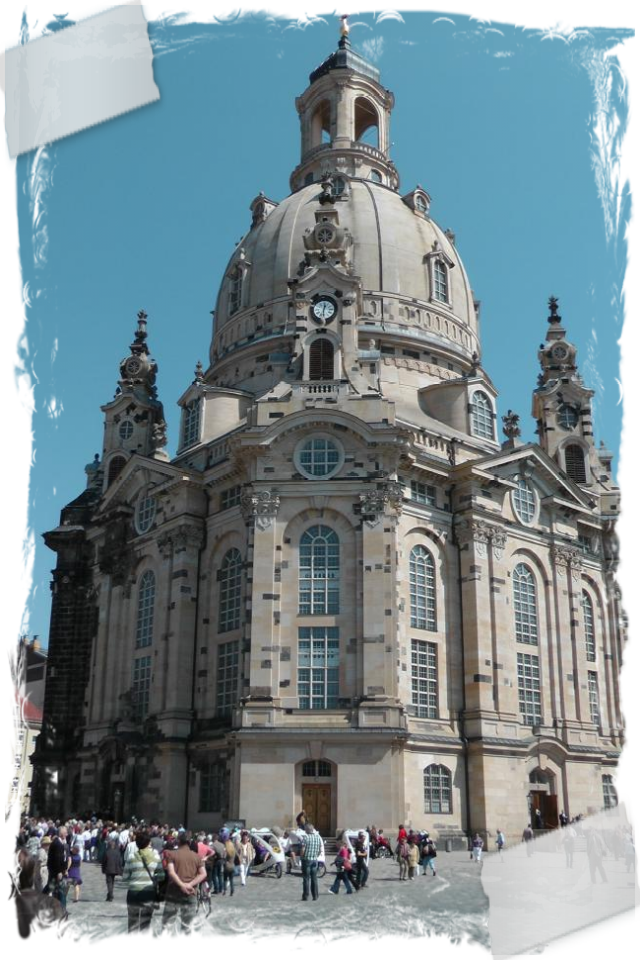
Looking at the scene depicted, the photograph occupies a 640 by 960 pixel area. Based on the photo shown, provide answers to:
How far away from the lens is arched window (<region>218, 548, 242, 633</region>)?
47.8 meters

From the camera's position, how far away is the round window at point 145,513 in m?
54.8

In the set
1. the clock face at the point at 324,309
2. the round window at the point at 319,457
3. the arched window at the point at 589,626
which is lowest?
the arched window at the point at 589,626

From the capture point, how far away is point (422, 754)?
43.8 metres

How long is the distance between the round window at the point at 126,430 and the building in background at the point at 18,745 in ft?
97.5

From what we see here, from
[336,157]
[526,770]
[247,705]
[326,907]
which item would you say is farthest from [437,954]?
[336,157]

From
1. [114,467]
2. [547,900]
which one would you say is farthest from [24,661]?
[547,900]

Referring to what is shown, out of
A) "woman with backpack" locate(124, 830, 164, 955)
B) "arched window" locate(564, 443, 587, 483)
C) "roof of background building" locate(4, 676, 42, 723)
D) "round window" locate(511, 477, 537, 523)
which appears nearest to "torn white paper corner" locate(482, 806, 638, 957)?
"woman with backpack" locate(124, 830, 164, 955)

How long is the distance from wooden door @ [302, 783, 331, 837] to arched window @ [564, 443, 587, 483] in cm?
2891

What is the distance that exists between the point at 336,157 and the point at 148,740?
44.5 meters

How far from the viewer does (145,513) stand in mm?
55469

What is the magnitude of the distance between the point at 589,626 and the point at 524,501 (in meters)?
8.78

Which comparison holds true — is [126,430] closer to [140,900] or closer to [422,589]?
[422,589]

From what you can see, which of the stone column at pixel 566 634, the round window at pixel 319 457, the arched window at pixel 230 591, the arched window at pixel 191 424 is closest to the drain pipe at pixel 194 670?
the arched window at pixel 230 591

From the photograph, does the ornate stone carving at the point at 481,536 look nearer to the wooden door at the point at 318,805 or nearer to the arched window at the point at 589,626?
the arched window at the point at 589,626
